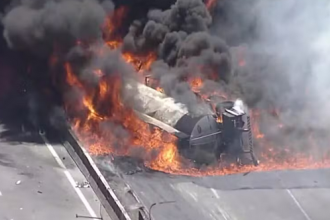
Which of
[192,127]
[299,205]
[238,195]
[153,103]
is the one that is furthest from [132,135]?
[299,205]

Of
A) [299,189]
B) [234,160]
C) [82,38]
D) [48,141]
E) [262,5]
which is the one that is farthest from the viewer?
[262,5]

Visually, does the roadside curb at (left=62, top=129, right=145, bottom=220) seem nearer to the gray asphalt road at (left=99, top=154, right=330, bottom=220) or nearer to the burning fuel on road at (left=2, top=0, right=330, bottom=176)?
the gray asphalt road at (left=99, top=154, right=330, bottom=220)

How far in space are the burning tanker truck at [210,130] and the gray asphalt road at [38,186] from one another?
12.6 ft

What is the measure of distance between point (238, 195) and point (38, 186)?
6869 millimetres

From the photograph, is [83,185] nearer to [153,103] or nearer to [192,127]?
[192,127]

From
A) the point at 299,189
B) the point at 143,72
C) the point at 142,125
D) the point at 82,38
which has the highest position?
the point at 82,38

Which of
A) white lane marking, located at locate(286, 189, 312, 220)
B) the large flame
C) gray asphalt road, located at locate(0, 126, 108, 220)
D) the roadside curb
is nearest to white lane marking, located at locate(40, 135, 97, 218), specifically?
gray asphalt road, located at locate(0, 126, 108, 220)

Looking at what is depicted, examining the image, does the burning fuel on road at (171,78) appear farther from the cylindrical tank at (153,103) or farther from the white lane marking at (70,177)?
the white lane marking at (70,177)

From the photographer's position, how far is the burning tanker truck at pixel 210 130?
21250mm

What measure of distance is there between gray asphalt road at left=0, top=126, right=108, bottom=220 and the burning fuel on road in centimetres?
183

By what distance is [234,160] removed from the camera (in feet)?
72.0

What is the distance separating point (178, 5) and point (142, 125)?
7.18 metres

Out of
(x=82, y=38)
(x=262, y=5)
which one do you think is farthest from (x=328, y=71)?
(x=82, y=38)

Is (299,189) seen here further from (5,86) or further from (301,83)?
(5,86)
